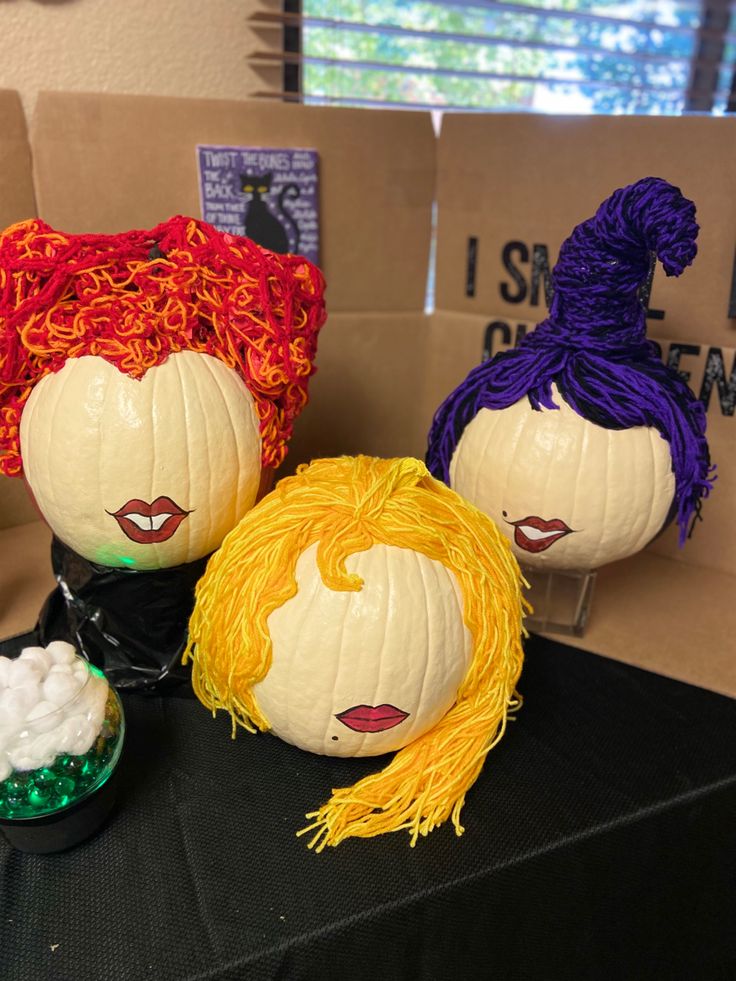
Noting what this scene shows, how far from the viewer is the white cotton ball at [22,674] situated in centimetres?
52

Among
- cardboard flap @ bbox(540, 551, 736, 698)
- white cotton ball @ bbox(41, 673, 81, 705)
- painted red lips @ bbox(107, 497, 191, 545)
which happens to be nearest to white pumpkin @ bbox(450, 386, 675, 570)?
cardboard flap @ bbox(540, 551, 736, 698)

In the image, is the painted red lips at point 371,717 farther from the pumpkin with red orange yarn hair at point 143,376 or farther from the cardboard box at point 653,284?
the cardboard box at point 653,284

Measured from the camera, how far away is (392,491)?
578mm

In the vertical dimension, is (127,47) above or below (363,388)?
above

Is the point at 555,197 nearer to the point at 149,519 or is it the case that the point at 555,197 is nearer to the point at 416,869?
the point at 149,519

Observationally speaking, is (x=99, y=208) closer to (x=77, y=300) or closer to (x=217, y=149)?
(x=217, y=149)


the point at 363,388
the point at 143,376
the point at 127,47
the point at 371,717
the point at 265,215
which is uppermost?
the point at 127,47

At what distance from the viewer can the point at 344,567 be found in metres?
0.54

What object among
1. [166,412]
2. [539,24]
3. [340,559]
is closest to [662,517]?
[340,559]

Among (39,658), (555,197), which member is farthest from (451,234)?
(39,658)

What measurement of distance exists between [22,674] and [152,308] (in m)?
0.28

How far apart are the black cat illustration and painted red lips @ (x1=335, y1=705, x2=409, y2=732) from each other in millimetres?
602

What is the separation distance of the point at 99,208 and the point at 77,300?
12.9 inches

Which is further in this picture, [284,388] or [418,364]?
[418,364]
